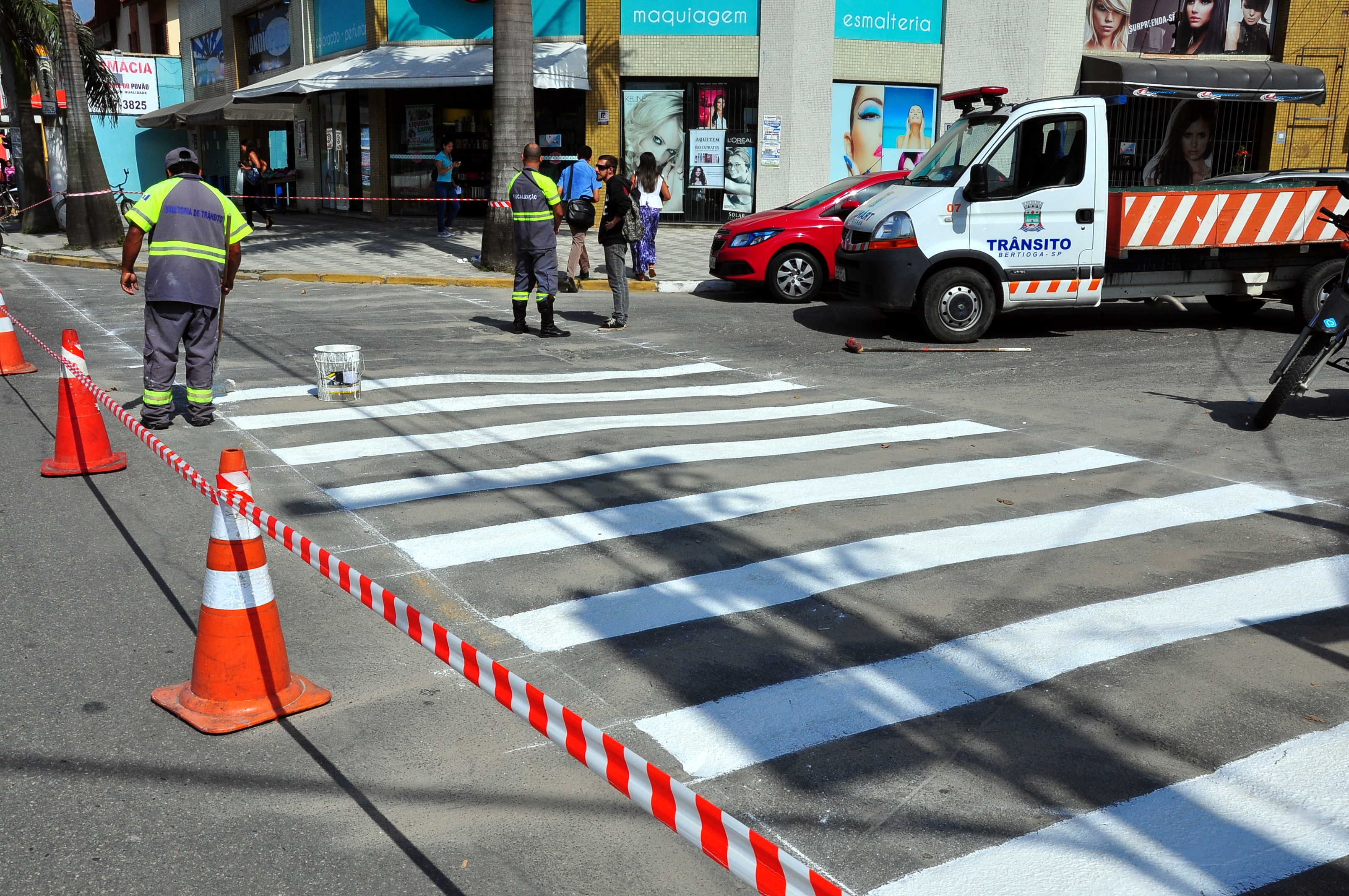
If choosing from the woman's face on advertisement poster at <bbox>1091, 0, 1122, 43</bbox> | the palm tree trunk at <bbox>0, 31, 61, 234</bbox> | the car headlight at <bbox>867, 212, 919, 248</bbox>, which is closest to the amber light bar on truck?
the car headlight at <bbox>867, 212, 919, 248</bbox>

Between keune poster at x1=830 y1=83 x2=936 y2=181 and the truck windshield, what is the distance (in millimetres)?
11870

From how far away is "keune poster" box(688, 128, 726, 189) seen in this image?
966 inches

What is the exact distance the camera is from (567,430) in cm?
848

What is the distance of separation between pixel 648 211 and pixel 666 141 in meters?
8.11

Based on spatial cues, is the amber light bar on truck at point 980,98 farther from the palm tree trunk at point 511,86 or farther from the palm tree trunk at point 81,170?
the palm tree trunk at point 81,170

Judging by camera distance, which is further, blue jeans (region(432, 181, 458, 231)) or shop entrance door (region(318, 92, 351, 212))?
shop entrance door (region(318, 92, 351, 212))

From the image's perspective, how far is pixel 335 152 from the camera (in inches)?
1182

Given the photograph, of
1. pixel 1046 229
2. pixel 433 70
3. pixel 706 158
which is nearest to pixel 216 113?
pixel 433 70

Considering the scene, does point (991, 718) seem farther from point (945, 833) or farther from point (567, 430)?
point (567, 430)

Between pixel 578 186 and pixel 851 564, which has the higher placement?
pixel 578 186

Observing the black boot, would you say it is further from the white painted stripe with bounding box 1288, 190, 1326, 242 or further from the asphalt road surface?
the white painted stripe with bounding box 1288, 190, 1326, 242

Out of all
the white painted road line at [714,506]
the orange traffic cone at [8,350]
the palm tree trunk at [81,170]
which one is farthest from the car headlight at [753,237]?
the palm tree trunk at [81,170]

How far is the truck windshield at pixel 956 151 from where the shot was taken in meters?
12.2

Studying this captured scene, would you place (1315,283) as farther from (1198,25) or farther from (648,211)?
(1198,25)
